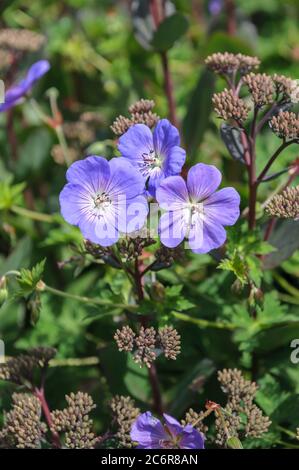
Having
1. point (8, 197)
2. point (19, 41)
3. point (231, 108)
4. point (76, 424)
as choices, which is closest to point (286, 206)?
point (231, 108)

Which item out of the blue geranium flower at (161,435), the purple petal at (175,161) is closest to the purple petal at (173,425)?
the blue geranium flower at (161,435)

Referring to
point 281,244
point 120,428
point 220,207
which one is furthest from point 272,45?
point 120,428

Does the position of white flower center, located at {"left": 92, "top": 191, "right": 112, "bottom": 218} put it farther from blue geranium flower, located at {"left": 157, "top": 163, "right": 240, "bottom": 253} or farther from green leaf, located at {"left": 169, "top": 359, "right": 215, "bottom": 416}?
green leaf, located at {"left": 169, "top": 359, "right": 215, "bottom": 416}

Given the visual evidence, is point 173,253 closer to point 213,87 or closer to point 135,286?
point 135,286

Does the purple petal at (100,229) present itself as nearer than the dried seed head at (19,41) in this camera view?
Yes

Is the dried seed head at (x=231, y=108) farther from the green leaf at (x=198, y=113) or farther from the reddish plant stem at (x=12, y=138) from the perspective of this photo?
the reddish plant stem at (x=12, y=138)
